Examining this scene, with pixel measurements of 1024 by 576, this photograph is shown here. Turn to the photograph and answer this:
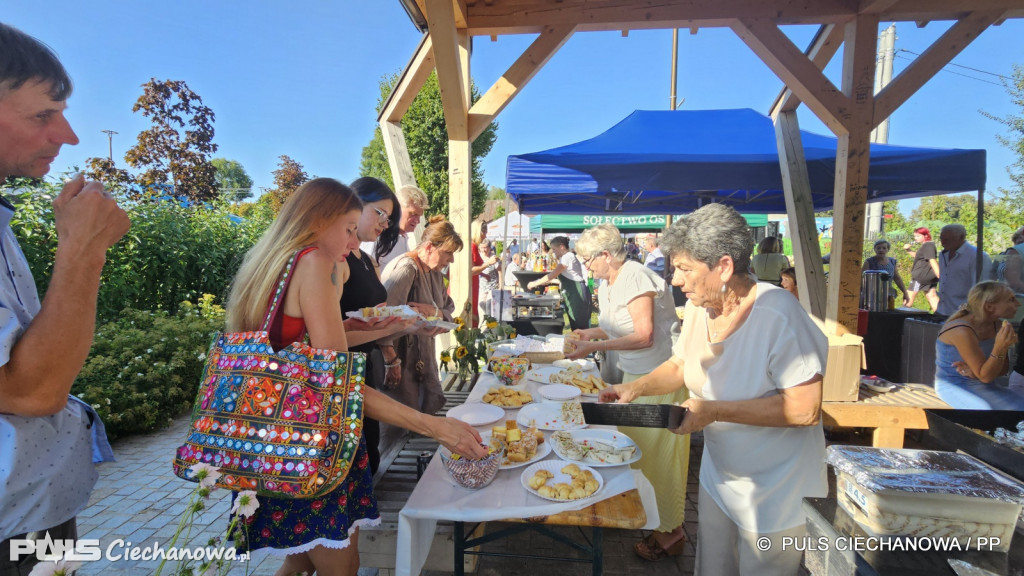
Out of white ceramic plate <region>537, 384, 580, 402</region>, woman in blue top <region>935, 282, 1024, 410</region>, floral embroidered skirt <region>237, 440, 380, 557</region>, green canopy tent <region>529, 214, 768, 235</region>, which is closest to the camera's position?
floral embroidered skirt <region>237, 440, 380, 557</region>

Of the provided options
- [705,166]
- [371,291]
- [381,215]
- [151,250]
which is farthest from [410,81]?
[151,250]

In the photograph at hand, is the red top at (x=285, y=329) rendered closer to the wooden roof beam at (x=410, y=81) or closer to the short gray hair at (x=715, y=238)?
the short gray hair at (x=715, y=238)

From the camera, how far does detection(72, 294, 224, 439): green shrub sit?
Result: 4.12m

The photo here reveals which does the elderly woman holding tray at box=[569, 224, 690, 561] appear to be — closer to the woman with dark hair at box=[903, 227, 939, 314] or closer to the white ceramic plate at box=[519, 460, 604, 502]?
the white ceramic plate at box=[519, 460, 604, 502]

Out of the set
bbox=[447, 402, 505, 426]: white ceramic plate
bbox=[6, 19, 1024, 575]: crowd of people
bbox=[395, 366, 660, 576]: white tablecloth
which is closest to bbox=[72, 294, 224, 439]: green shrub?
bbox=[6, 19, 1024, 575]: crowd of people

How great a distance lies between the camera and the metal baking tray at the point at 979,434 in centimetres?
104

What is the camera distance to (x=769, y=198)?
7352 mm

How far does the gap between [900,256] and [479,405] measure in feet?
69.2

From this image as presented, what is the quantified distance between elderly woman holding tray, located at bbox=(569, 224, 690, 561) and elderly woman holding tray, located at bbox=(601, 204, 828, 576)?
2.73ft

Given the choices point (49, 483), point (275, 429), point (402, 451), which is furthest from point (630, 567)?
point (49, 483)

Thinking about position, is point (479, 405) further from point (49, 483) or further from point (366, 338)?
point (49, 483)

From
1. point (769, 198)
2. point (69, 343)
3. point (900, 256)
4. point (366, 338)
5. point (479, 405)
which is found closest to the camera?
point (69, 343)

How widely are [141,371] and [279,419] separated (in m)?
4.58

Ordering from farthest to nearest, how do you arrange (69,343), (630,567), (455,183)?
(455,183)
(630,567)
(69,343)
